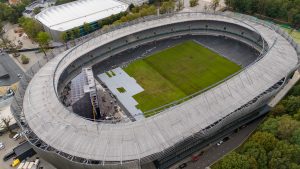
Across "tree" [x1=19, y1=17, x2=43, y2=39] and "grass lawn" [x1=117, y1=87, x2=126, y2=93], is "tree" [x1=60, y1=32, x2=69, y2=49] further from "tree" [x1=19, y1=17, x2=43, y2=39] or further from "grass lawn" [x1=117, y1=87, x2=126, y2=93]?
"grass lawn" [x1=117, y1=87, x2=126, y2=93]

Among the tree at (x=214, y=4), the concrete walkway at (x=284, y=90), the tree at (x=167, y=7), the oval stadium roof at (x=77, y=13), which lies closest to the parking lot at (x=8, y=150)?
the oval stadium roof at (x=77, y=13)

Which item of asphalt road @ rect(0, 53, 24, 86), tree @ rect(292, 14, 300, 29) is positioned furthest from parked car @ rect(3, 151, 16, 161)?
tree @ rect(292, 14, 300, 29)

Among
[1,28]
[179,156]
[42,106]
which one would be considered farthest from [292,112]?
[1,28]

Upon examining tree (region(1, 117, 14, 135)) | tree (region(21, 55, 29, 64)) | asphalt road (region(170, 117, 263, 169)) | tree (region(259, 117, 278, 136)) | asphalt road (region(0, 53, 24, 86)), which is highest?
tree (region(21, 55, 29, 64))

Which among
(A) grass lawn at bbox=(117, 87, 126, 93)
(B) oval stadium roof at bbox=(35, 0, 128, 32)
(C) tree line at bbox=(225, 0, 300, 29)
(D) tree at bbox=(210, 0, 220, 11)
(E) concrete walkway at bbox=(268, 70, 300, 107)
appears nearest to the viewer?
(E) concrete walkway at bbox=(268, 70, 300, 107)

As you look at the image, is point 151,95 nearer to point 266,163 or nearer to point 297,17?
point 266,163

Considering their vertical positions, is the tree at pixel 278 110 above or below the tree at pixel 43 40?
below

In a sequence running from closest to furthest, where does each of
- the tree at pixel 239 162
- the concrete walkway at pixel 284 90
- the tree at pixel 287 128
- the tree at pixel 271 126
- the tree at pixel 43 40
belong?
the tree at pixel 239 162 < the tree at pixel 287 128 < the tree at pixel 271 126 < the concrete walkway at pixel 284 90 < the tree at pixel 43 40

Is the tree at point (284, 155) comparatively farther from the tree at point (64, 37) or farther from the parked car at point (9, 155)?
the tree at point (64, 37)

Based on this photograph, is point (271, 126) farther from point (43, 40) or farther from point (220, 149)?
point (43, 40)
